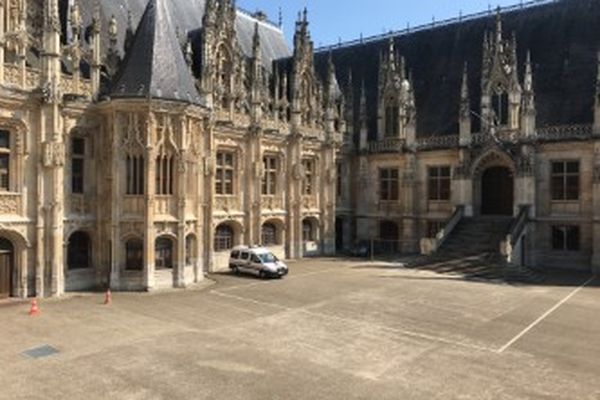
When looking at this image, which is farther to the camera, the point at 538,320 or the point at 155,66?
the point at 155,66

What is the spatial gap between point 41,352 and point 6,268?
1020 centimetres

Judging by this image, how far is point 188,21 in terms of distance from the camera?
123ft

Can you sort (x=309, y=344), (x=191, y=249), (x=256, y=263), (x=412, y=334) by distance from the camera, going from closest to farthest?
(x=309, y=344) → (x=412, y=334) → (x=191, y=249) → (x=256, y=263)

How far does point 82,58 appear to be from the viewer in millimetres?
28000

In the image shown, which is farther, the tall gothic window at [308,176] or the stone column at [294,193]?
the tall gothic window at [308,176]

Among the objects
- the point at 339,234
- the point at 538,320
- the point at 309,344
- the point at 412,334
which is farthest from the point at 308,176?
the point at 309,344

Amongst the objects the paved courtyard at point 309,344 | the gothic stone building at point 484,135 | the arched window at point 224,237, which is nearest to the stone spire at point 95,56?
the paved courtyard at point 309,344

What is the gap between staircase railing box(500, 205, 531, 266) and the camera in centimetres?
3334

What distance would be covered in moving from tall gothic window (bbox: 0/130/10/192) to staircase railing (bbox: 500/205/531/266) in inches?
1106

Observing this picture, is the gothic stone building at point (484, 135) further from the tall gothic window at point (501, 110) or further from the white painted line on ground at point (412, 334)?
the white painted line on ground at point (412, 334)

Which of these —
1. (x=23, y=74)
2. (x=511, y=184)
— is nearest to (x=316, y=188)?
(x=511, y=184)

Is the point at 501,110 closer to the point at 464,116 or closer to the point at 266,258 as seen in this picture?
the point at 464,116

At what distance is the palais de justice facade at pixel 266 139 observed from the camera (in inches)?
993

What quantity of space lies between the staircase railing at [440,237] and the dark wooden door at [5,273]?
25797 millimetres
